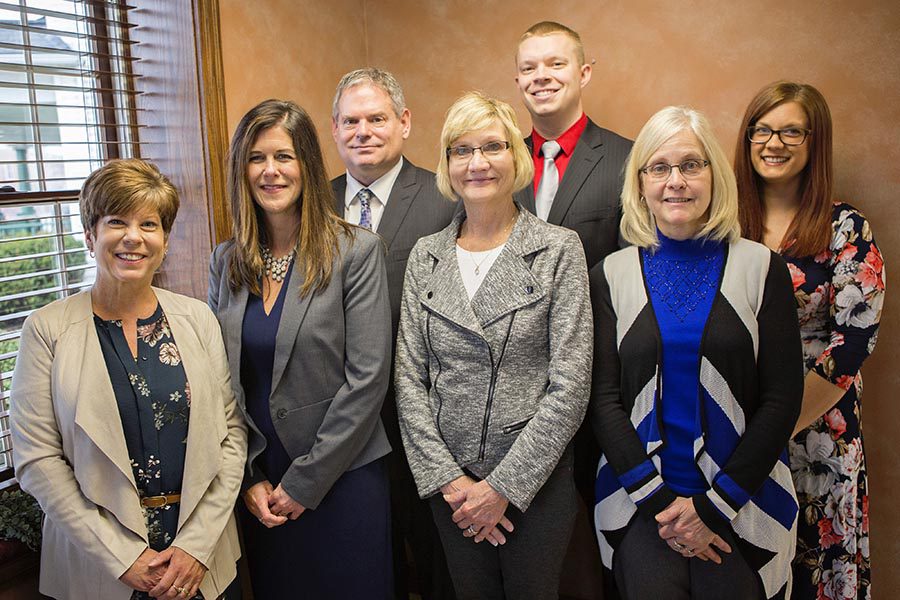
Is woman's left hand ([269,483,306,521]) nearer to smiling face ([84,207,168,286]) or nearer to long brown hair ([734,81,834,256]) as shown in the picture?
smiling face ([84,207,168,286])

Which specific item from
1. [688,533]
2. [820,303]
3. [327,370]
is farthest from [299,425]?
[820,303]

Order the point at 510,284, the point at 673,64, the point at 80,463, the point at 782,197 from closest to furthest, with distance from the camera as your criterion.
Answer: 1. the point at 80,463
2. the point at 510,284
3. the point at 782,197
4. the point at 673,64

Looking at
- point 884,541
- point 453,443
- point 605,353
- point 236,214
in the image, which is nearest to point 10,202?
point 236,214

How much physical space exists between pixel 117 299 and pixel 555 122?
1.49m

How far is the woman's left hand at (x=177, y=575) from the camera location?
1.81m

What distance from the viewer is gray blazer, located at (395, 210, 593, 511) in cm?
191

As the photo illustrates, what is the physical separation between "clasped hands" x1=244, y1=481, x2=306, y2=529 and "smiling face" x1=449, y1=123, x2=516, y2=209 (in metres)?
0.94

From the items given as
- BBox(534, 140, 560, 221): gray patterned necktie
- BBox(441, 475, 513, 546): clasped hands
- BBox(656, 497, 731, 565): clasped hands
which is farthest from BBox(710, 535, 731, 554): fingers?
BBox(534, 140, 560, 221): gray patterned necktie

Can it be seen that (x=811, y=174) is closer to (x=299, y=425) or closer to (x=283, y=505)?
(x=299, y=425)

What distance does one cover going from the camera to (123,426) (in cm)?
181

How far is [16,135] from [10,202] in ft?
0.68

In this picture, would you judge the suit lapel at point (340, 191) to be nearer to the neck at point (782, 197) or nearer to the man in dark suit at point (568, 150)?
the man in dark suit at point (568, 150)

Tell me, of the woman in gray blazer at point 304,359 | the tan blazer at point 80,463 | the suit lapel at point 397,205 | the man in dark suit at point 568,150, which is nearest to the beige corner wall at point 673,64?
the man in dark suit at point 568,150

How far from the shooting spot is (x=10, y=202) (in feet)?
7.39
